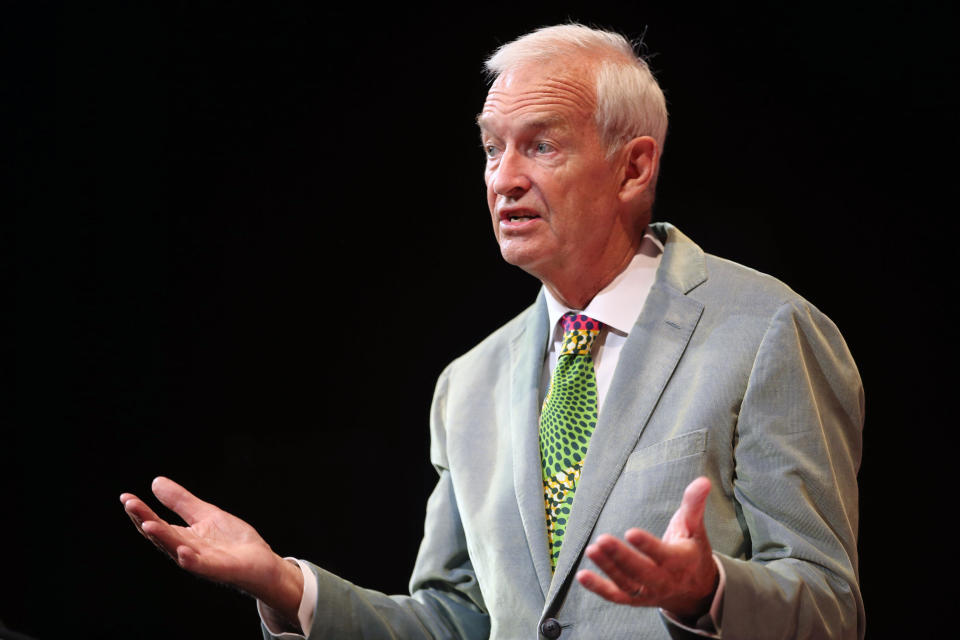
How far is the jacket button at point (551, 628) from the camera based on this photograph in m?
1.70

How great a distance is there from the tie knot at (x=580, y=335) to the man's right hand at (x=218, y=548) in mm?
620

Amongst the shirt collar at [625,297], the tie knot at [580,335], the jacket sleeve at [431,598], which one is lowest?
the jacket sleeve at [431,598]

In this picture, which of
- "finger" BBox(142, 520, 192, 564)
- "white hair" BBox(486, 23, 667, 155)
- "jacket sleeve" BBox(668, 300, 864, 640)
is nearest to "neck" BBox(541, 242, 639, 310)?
"white hair" BBox(486, 23, 667, 155)

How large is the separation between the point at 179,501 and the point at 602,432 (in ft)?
2.31

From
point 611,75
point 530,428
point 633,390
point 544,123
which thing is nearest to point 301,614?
point 530,428

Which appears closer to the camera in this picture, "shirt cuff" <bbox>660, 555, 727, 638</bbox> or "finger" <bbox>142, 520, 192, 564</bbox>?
"shirt cuff" <bbox>660, 555, 727, 638</bbox>

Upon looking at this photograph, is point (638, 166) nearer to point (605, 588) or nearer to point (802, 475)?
point (802, 475)

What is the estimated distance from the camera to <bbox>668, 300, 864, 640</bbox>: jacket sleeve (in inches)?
61.3

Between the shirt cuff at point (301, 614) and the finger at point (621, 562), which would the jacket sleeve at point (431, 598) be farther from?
the finger at point (621, 562)

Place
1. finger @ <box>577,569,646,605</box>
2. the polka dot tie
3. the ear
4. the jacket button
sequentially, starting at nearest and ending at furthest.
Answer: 1. finger @ <box>577,569,646,605</box>
2. the jacket button
3. the polka dot tie
4. the ear

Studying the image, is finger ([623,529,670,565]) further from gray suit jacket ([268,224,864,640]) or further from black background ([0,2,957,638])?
black background ([0,2,957,638])

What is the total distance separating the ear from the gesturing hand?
731mm

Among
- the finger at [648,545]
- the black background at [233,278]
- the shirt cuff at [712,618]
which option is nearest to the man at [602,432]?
the shirt cuff at [712,618]

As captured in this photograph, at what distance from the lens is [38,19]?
2.85 metres
